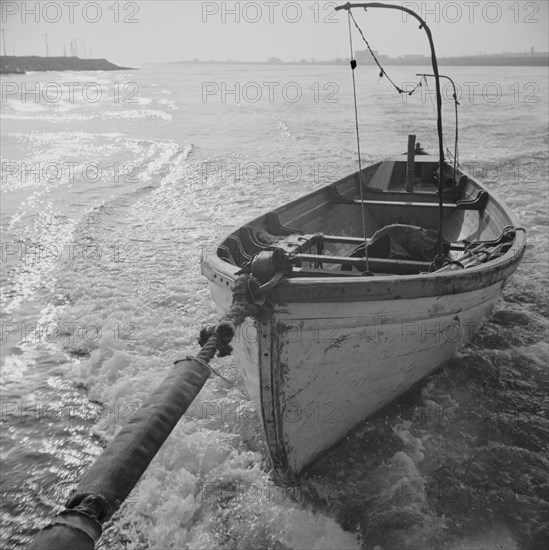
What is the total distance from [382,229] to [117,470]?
523 cm

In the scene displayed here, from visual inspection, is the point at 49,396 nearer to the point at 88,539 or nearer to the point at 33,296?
the point at 33,296

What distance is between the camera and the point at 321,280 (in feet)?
13.1

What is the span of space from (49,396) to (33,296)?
10.3 ft

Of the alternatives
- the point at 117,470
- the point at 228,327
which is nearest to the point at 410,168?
the point at 228,327

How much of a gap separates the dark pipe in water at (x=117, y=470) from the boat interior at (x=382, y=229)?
2.10 meters

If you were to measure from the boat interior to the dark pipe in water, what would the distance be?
6.89 ft

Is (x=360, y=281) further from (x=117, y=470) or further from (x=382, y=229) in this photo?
(x=382, y=229)

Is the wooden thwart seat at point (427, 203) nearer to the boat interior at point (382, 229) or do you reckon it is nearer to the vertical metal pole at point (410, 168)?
the boat interior at point (382, 229)

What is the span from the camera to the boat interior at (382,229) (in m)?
5.74

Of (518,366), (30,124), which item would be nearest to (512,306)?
(518,366)

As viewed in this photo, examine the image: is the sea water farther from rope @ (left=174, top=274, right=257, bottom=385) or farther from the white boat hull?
rope @ (left=174, top=274, right=257, bottom=385)

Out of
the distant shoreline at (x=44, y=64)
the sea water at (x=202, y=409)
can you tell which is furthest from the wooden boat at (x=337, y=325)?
the distant shoreline at (x=44, y=64)

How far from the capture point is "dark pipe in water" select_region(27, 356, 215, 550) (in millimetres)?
1928

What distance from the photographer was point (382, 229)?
6.84 m
